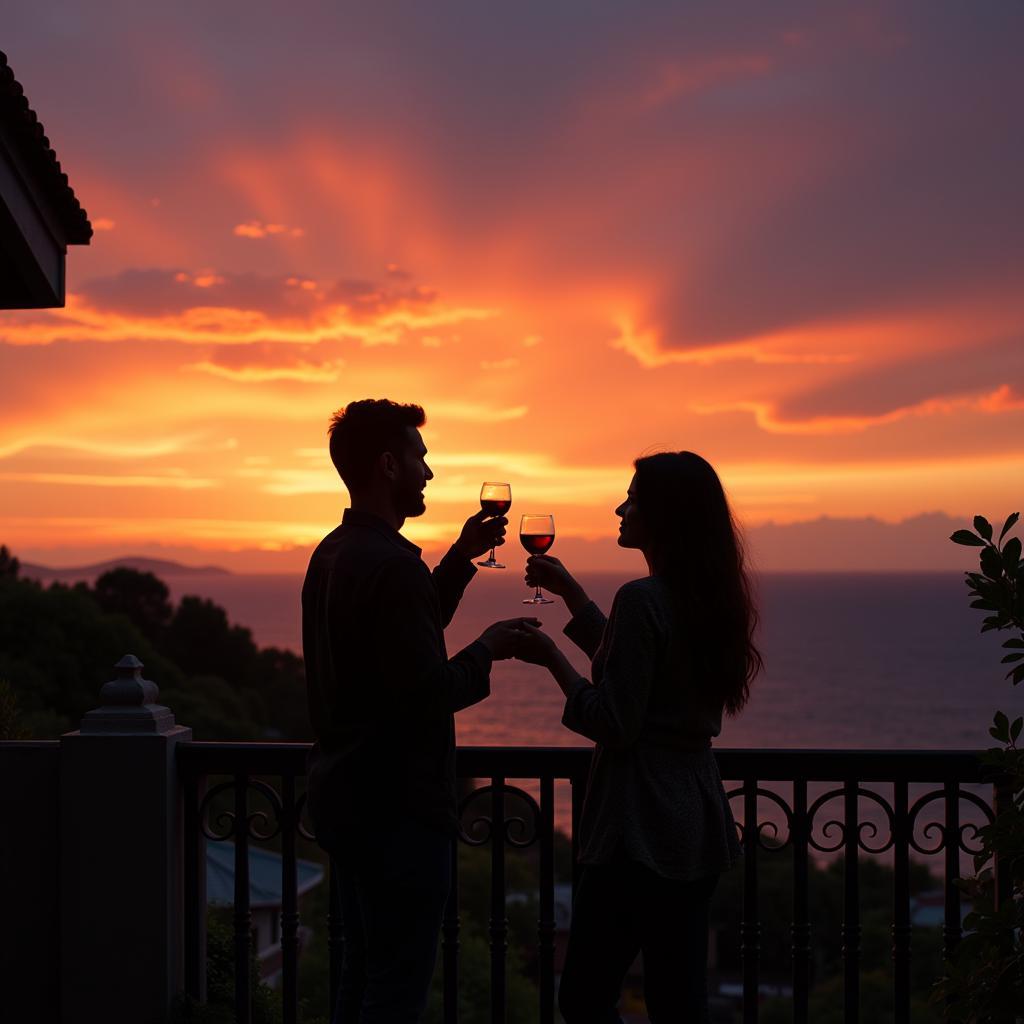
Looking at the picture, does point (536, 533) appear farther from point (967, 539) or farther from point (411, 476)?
point (967, 539)

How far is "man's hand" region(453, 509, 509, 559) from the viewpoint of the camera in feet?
11.6

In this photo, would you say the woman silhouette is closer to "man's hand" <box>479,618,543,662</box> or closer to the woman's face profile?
the woman's face profile

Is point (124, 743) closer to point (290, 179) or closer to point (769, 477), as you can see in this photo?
point (290, 179)

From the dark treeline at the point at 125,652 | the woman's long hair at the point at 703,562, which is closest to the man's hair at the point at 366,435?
the woman's long hair at the point at 703,562

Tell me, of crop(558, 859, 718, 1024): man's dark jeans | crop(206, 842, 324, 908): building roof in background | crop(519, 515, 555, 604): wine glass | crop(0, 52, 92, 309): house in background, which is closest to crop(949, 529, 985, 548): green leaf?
crop(519, 515, 555, 604): wine glass

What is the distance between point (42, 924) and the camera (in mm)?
4105

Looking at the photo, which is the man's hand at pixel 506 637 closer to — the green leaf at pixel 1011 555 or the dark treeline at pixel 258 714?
the green leaf at pixel 1011 555

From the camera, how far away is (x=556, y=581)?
3293mm

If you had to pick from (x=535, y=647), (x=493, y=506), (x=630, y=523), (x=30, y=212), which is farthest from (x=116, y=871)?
(x=30, y=212)

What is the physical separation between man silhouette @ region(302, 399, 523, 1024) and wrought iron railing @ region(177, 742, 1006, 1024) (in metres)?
0.73

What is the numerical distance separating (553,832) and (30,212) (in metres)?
3.20

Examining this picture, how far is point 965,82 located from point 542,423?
61.2 meters

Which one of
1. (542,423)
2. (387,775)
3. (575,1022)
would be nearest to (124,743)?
(387,775)

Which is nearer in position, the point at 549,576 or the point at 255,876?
the point at 549,576
